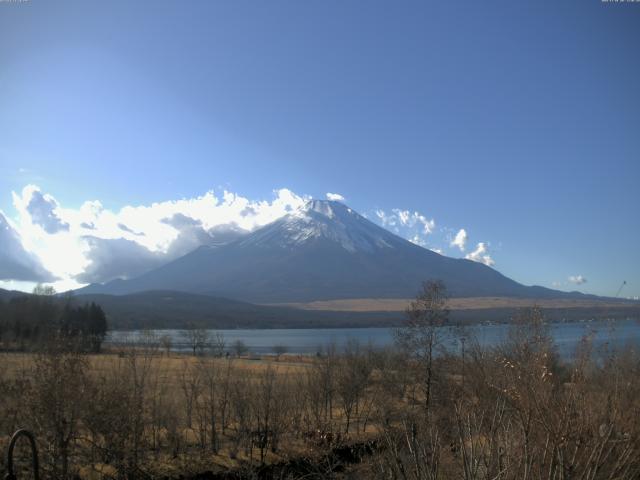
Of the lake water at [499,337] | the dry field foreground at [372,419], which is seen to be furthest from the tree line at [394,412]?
the lake water at [499,337]

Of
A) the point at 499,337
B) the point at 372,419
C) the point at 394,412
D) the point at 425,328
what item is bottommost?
the point at 372,419

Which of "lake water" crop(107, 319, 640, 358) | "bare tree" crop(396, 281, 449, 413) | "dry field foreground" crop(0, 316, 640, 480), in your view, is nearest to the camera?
"dry field foreground" crop(0, 316, 640, 480)

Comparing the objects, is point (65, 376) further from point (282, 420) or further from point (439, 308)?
point (439, 308)

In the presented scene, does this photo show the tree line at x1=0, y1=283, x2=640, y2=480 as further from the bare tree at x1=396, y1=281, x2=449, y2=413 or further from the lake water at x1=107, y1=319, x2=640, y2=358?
the lake water at x1=107, y1=319, x2=640, y2=358

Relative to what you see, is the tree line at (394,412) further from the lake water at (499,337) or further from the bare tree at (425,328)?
the lake water at (499,337)

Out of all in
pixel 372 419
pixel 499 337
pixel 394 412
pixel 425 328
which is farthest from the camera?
pixel 425 328

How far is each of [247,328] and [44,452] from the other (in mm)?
186858

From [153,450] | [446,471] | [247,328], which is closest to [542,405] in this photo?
[446,471]

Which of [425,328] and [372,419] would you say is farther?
[425,328]

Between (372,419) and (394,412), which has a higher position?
(394,412)

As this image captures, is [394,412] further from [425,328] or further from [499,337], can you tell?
[499,337]

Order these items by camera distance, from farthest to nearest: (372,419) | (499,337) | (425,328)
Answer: (425,328) < (372,419) < (499,337)

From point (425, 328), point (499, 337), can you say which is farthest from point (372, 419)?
point (499, 337)

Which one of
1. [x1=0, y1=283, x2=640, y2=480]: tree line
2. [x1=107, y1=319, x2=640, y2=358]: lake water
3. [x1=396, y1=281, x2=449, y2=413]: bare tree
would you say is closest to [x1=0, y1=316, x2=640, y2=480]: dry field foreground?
[x1=0, y1=283, x2=640, y2=480]: tree line
